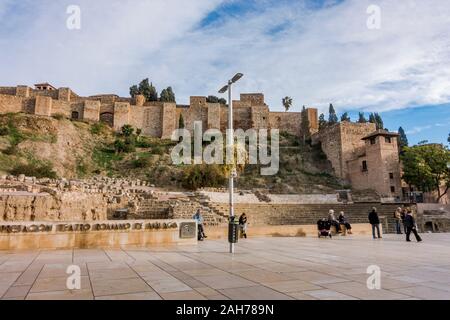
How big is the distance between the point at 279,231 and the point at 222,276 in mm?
10407

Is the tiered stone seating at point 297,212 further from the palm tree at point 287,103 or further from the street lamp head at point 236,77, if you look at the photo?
the palm tree at point 287,103

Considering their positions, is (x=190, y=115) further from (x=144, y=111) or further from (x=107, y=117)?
(x=107, y=117)

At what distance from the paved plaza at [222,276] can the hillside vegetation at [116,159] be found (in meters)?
29.6

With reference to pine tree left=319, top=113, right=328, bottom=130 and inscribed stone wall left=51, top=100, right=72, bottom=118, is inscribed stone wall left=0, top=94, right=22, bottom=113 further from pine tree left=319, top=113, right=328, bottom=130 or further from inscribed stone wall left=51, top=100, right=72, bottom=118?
pine tree left=319, top=113, right=328, bottom=130

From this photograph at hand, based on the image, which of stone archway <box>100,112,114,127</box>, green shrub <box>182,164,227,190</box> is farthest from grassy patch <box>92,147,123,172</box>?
green shrub <box>182,164,227,190</box>

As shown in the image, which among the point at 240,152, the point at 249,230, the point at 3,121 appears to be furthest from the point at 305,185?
the point at 3,121

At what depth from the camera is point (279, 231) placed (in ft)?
50.7

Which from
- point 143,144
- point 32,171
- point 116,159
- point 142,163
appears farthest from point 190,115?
point 32,171

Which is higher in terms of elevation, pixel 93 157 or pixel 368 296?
pixel 93 157

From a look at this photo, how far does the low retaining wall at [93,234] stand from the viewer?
9.13m

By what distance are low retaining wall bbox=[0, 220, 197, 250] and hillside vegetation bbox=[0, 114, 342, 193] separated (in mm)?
25838
